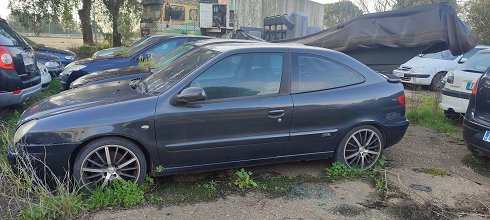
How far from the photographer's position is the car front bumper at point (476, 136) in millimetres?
4395

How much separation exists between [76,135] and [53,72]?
7.45 meters

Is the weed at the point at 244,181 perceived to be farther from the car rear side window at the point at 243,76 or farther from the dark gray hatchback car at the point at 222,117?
the car rear side window at the point at 243,76

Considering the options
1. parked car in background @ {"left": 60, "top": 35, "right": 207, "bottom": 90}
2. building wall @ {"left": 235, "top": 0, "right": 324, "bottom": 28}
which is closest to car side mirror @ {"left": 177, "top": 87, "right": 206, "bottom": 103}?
parked car in background @ {"left": 60, "top": 35, "right": 207, "bottom": 90}

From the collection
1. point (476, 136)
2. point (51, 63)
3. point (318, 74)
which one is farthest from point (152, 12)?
point (476, 136)

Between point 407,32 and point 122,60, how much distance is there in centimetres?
580

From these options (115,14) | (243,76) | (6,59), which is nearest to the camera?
(243,76)

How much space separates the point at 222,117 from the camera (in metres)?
3.64

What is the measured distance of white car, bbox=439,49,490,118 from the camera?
6223mm

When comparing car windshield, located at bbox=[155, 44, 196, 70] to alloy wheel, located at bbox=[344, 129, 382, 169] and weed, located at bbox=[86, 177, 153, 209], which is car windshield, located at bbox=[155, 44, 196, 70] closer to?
weed, located at bbox=[86, 177, 153, 209]

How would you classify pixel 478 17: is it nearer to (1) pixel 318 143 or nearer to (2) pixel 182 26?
(2) pixel 182 26

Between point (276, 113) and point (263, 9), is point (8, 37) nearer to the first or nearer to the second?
point (276, 113)

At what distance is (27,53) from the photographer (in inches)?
239

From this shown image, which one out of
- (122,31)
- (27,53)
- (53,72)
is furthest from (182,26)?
(27,53)

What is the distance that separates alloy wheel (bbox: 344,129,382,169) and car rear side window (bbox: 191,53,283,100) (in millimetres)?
1209
